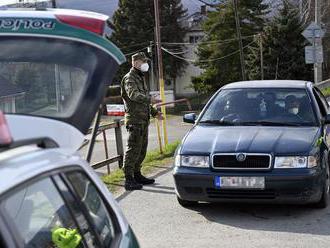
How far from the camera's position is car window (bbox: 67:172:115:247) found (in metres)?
2.54

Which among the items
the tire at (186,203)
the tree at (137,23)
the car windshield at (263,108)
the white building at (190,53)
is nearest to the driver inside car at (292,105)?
the car windshield at (263,108)

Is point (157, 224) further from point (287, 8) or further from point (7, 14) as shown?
point (287, 8)

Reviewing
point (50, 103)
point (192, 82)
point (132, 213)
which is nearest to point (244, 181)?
point (132, 213)

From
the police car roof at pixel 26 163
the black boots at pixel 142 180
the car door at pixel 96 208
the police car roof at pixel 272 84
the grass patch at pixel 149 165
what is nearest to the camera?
the police car roof at pixel 26 163

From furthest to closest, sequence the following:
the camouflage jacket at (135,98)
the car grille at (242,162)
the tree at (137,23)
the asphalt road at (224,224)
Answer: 1. the tree at (137,23)
2. the camouflage jacket at (135,98)
3. the car grille at (242,162)
4. the asphalt road at (224,224)

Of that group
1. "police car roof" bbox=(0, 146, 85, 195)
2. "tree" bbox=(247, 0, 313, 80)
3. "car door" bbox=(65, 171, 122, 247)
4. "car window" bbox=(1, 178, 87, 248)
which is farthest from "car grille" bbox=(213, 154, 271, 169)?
"tree" bbox=(247, 0, 313, 80)

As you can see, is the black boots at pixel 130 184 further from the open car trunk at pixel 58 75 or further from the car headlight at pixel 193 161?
the open car trunk at pixel 58 75

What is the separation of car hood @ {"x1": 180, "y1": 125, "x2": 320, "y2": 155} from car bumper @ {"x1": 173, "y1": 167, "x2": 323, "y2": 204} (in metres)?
0.23

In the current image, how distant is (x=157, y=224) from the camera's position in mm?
6645

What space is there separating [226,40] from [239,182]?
51667 mm

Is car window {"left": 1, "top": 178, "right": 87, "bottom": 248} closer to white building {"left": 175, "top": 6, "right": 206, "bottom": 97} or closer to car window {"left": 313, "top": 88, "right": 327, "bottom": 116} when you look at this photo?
car window {"left": 313, "top": 88, "right": 327, "bottom": 116}

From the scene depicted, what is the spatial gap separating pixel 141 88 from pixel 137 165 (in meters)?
1.14

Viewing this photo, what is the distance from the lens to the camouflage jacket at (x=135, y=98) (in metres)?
8.30

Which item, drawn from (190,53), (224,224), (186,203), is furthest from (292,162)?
(190,53)
